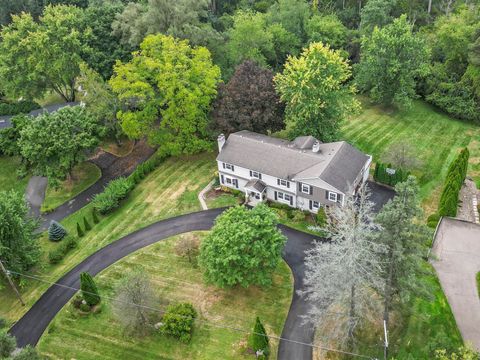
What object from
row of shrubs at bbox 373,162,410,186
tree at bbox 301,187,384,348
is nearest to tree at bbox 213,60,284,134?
row of shrubs at bbox 373,162,410,186

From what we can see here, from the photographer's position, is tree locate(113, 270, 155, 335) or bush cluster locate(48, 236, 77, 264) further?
bush cluster locate(48, 236, 77, 264)

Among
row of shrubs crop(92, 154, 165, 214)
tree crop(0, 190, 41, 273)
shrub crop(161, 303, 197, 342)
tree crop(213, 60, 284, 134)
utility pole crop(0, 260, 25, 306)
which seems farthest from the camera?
tree crop(213, 60, 284, 134)

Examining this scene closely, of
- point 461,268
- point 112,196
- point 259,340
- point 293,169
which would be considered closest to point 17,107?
point 112,196

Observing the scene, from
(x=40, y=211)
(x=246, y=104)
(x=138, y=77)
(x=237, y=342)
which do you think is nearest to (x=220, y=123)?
(x=246, y=104)

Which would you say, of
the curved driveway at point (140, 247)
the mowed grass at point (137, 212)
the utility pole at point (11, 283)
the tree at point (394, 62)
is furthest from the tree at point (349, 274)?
the tree at point (394, 62)

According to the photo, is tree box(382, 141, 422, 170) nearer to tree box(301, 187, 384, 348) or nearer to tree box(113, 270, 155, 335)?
tree box(301, 187, 384, 348)

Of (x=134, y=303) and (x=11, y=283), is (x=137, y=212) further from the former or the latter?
(x=134, y=303)
